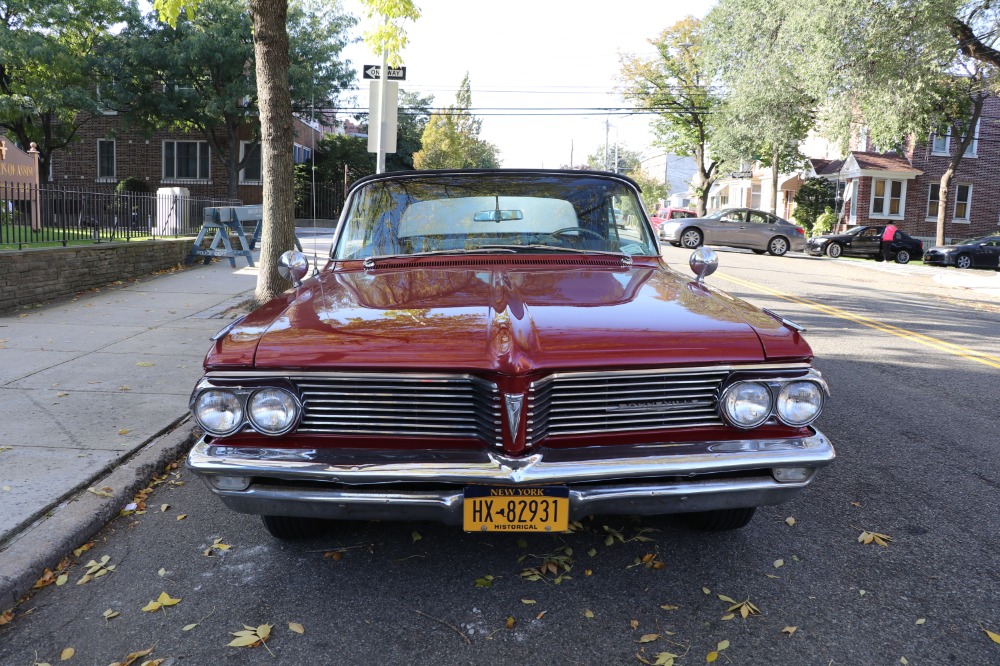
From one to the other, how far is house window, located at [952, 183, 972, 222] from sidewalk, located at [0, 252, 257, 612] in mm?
39109

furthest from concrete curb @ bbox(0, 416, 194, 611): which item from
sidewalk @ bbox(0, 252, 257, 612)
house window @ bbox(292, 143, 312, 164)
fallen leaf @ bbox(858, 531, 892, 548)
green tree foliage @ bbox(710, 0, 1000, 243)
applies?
house window @ bbox(292, 143, 312, 164)

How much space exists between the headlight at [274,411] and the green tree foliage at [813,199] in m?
40.5

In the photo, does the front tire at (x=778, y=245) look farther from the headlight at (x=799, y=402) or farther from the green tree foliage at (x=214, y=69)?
the headlight at (x=799, y=402)

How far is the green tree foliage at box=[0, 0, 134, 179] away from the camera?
24.5m

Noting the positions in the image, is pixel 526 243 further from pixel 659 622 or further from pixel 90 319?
pixel 90 319

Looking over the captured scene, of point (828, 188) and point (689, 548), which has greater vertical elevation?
point (828, 188)

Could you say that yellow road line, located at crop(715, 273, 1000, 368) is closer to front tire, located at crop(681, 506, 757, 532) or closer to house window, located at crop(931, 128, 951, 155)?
front tire, located at crop(681, 506, 757, 532)

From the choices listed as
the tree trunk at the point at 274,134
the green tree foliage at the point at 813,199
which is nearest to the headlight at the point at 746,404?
the tree trunk at the point at 274,134

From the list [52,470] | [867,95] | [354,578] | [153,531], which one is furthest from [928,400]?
[867,95]

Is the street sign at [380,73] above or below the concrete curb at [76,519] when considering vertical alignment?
above

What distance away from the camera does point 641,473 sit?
8.73ft

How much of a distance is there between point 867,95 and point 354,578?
24.0 m

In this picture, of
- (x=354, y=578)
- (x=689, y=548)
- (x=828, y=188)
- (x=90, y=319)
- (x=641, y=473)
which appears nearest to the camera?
(x=641, y=473)

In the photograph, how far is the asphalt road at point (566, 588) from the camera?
8.80 ft
